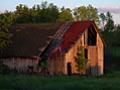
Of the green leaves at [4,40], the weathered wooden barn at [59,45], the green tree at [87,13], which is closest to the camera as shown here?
the weathered wooden barn at [59,45]

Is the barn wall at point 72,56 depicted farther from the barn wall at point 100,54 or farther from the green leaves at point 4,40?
the green leaves at point 4,40

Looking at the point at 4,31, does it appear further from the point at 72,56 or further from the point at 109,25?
the point at 109,25

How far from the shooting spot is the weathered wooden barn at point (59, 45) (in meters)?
54.2

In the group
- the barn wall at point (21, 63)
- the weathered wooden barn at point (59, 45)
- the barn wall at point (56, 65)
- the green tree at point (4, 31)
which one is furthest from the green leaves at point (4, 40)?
the barn wall at point (56, 65)

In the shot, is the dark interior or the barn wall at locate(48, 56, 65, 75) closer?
the barn wall at locate(48, 56, 65, 75)

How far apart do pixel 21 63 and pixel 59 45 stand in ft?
14.0

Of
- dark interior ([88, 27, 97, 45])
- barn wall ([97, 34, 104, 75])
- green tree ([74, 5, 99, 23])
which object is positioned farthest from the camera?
green tree ([74, 5, 99, 23])

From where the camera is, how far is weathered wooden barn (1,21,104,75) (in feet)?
178

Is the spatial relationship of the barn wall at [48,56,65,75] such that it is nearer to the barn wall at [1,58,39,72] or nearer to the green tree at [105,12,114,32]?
the barn wall at [1,58,39,72]

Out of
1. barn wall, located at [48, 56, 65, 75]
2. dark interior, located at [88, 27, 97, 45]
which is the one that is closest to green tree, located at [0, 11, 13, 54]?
barn wall, located at [48, 56, 65, 75]

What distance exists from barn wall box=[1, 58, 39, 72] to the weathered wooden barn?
0.10 meters

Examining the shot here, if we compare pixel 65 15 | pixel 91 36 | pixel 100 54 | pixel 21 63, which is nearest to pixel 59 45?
pixel 21 63

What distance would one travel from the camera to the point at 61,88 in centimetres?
3394

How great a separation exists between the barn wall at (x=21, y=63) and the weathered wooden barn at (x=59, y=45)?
99 millimetres
